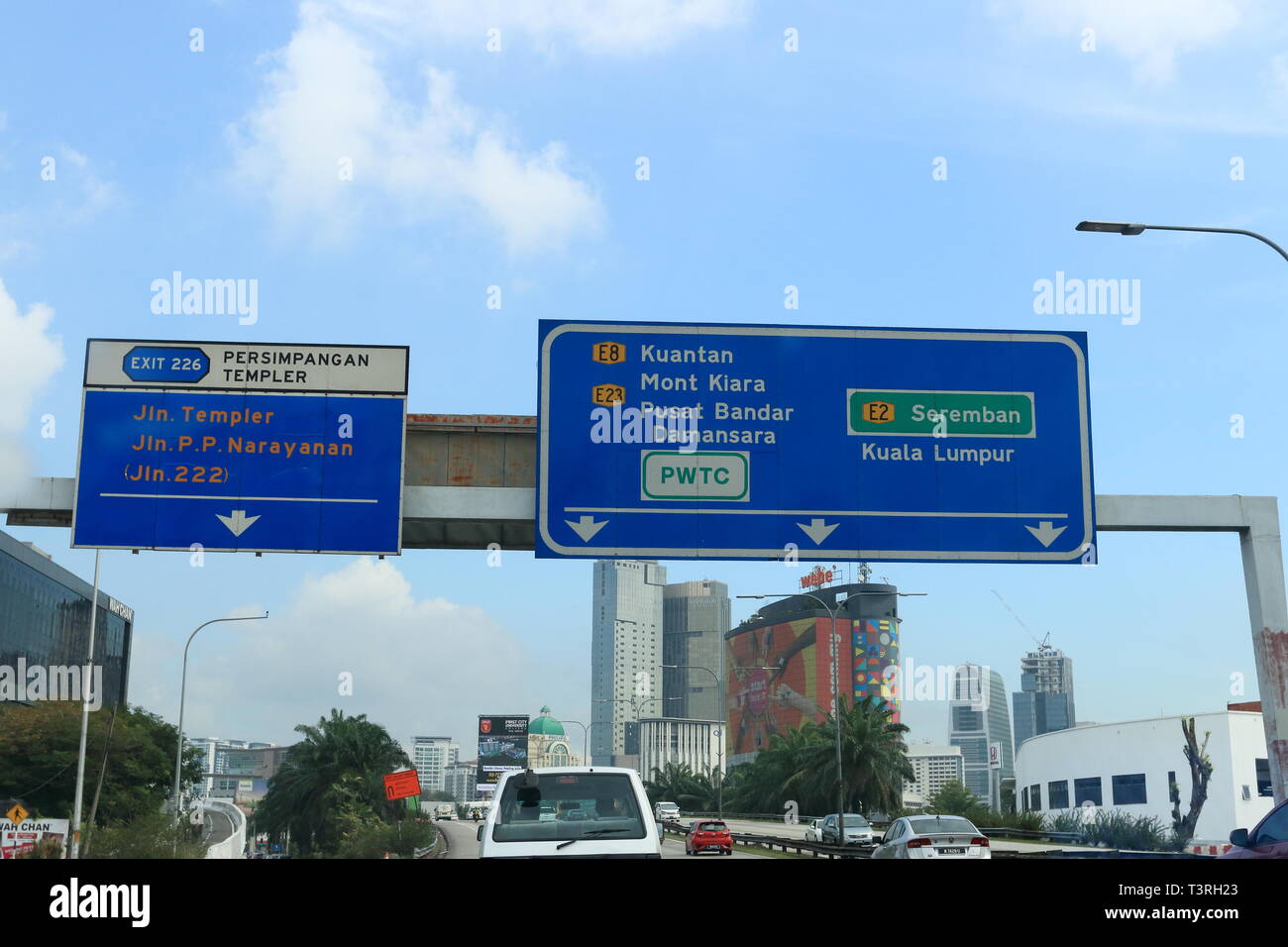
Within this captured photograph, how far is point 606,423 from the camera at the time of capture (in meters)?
20.3

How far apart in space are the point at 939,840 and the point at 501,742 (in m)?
83.8

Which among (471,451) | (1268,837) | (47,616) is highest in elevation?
(47,616)

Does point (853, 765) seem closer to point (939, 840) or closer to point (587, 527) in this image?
point (939, 840)

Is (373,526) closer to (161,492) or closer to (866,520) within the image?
(161,492)

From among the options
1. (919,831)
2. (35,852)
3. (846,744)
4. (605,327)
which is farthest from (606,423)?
(846,744)

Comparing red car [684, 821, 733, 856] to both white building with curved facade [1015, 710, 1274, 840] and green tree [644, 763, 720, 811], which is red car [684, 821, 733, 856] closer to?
white building with curved facade [1015, 710, 1274, 840]

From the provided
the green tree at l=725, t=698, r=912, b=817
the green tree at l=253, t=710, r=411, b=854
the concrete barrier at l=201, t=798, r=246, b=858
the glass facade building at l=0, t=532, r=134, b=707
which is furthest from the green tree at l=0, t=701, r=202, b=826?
the green tree at l=725, t=698, r=912, b=817

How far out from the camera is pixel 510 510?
21.4 meters

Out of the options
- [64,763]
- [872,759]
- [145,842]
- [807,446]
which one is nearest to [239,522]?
[807,446]

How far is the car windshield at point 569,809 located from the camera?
34.6 feet

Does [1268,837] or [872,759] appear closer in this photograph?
[1268,837]
